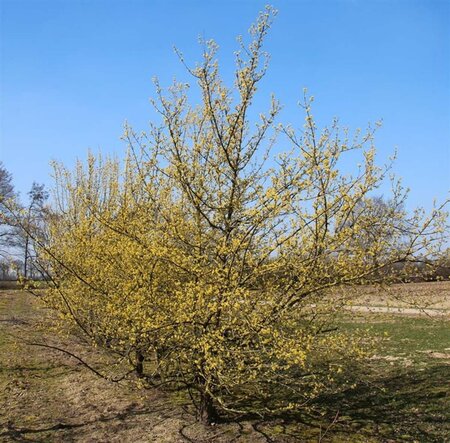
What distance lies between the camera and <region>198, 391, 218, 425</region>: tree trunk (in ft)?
16.9

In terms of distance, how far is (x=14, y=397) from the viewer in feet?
21.9

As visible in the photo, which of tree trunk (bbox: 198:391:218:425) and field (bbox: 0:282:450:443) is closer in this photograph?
field (bbox: 0:282:450:443)

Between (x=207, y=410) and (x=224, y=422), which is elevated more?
(x=207, y=410)

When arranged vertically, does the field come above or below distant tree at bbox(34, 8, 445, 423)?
below

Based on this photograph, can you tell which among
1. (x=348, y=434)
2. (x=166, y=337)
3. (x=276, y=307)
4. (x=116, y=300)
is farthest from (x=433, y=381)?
(x=116, y=300)

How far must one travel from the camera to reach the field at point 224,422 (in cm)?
494

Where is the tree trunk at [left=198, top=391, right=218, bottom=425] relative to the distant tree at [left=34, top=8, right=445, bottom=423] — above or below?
below

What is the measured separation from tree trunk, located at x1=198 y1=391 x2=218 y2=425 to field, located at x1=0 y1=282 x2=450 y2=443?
3.9 inches

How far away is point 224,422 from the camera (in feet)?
17.1

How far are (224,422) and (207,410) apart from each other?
0.23 metres

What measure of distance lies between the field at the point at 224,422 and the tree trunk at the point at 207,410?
0.32 ft

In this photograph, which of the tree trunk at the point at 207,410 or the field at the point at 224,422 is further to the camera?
the tree trunk at the point at 207,410

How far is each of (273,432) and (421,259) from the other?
2.32 m

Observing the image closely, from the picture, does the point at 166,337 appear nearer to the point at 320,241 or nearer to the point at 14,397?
the point at 320,241
